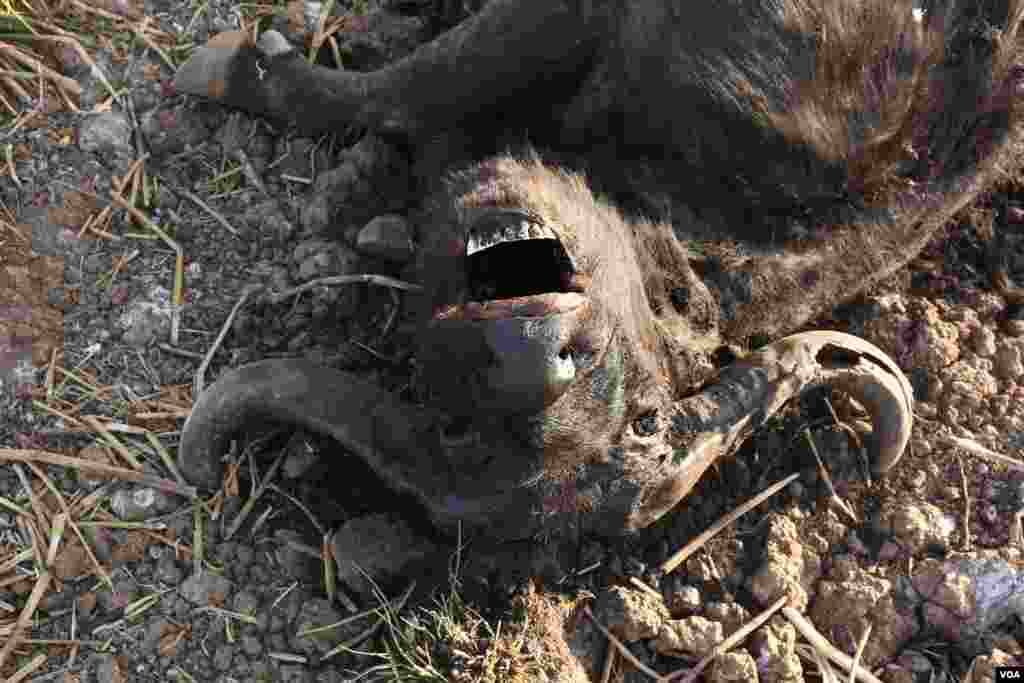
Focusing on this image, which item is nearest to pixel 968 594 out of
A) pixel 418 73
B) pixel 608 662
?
pixel 608 662

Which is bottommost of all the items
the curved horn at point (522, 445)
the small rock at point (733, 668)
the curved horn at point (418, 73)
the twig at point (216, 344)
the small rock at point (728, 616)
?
the small rock at point (733, 668)

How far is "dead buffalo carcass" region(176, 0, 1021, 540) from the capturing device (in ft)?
7.32

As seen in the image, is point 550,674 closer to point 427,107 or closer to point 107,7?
point 427,107

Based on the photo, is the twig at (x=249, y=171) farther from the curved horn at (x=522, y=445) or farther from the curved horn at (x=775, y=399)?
the curved horn at (x=775, y=399)

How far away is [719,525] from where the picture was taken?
2.85 m

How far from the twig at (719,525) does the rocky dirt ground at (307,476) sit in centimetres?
2

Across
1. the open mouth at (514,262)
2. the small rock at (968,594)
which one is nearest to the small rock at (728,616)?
the small rock at (968,594)

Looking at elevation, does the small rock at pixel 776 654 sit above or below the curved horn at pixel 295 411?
below

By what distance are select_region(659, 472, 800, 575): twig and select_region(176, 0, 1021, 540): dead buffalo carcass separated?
255 millimetres

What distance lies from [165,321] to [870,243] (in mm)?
1937

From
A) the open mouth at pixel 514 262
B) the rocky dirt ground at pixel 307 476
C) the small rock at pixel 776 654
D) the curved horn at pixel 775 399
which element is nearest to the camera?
the open mouth at pixel 514 262

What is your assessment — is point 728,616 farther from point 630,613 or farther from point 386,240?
point 386,240

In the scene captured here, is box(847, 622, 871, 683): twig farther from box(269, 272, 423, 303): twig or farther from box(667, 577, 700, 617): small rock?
box(269, 272, 423, 303): twig

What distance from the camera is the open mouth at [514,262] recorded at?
6.93ft
